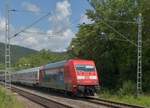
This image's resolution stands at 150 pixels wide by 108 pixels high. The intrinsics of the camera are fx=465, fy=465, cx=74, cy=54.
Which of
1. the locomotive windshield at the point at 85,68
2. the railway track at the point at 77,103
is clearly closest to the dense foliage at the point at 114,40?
the locomotive windshield at the point at 85,68

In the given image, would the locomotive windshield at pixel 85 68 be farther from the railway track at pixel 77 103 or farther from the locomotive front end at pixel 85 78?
the railway track at pixel 77 103

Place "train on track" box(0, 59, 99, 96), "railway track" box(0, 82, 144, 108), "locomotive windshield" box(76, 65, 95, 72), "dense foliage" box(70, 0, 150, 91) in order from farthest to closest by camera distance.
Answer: "dense foliage" box(70, 0, 150, 91) < "locomotive windshield" box(76, 65, 95, 72) < "train on track" box(0, 59, 99, 96) < "railway track" box(0, 82, 144, 108)

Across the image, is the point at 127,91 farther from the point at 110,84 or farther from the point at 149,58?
the point at 110,84

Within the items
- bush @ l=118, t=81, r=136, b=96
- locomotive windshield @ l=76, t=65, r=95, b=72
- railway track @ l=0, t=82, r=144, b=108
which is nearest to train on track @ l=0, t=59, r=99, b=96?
locomotive windshield @ l=76, t=65, r=95, b=72

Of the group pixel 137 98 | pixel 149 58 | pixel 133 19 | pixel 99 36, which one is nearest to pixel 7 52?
pixel 137 98

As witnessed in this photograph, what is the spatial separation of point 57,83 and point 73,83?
5.72 meters

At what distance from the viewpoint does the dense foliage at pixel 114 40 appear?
161ft

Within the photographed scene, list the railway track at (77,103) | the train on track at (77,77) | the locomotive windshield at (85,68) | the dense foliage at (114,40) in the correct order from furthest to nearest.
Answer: the dense foliage at (114,40) < the locomotive windshield at (85,68) < the train on track at (77,77) < the railway track at (77,103)

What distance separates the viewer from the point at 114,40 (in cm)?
5522

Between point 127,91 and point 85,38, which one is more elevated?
point 85,38

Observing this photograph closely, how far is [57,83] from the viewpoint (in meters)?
43.6

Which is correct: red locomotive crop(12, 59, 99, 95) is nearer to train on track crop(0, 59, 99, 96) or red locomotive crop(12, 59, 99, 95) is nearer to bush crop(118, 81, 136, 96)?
train on track crop(0, 59, 99, 96)

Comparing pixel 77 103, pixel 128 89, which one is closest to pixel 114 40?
pixel 128 89

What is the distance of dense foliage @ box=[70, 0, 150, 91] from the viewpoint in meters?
49.2
